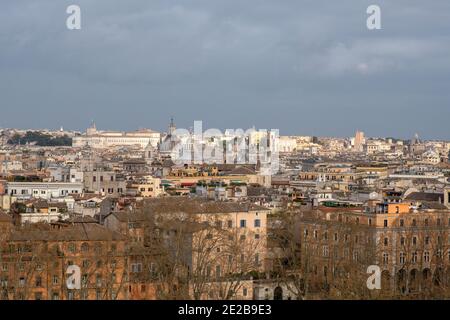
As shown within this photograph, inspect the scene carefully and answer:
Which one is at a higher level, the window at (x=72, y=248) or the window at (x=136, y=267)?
the window at (x=72, y=248)

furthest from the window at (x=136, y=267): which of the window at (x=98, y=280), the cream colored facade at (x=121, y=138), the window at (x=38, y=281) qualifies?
the cream colored facade at (x=121, y=138)

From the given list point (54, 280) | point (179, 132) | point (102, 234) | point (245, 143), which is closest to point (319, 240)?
point (102, 234)

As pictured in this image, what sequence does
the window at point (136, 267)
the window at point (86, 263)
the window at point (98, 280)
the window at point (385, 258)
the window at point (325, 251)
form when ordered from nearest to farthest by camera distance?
the window at point (98, 280), the window at point (86, 263), the window at point (136, 267), the window at point (325, 251), the window at point (385, 258)

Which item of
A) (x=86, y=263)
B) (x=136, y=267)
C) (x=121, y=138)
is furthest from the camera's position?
(x=121, y=138)

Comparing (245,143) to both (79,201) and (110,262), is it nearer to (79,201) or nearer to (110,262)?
(79,201)

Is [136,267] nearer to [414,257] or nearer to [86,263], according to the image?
[86,263]

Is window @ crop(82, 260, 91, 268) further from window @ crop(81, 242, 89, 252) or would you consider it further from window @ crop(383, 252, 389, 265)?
window @ crop(383, 252, 389, 265)

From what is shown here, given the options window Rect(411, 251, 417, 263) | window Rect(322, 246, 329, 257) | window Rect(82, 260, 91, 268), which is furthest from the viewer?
window Rect(411, 251, 417, 263)

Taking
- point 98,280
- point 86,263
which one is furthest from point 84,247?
point 98,280

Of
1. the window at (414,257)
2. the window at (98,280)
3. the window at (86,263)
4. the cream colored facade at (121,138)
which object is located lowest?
the window at (414,257)

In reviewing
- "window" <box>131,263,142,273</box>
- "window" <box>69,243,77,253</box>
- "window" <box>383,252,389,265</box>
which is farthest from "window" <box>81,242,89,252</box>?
"window" <box>383,252,389,265</box>

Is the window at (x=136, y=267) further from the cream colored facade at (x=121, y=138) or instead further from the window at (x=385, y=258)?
the cream colored facade at (x=121, y=138)

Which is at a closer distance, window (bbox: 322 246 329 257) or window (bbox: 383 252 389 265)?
window (bbox: 322 246 329 257)

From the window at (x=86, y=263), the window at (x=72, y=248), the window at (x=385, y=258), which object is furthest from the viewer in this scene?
the window at (x=385, y=258)
